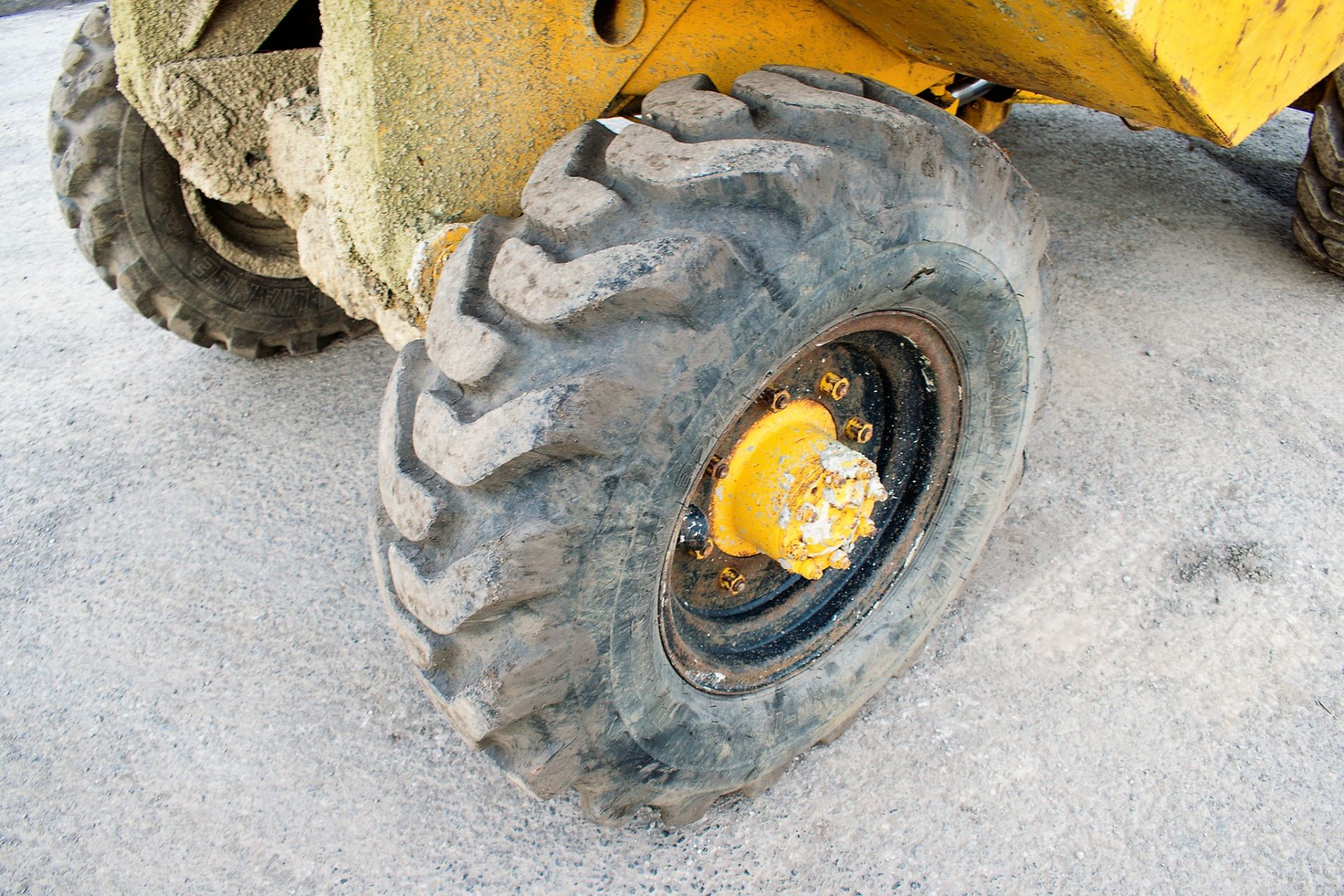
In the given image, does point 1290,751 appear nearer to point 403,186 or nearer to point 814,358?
point 814,358

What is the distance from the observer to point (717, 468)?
5.46ft

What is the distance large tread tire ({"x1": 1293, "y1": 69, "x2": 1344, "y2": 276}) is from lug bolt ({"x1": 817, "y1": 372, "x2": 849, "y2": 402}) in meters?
2.10

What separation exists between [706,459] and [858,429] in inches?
23.3

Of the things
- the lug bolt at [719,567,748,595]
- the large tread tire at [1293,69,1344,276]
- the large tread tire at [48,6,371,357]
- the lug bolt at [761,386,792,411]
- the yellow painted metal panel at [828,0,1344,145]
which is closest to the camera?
the yellow painted metal panel at [828,0,1344,145]

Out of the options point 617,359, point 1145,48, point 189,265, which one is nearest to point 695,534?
point 617,359

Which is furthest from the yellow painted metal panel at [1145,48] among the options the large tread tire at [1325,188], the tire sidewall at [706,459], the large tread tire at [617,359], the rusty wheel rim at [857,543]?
the large tread tire at [1325,188]

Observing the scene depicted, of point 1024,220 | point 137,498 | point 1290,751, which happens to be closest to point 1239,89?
point 1024,220

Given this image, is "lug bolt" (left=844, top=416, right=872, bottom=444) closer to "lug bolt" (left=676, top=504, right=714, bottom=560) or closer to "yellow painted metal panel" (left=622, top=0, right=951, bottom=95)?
"lug bolt" (left=676, top=504, right=714, bottom=560)

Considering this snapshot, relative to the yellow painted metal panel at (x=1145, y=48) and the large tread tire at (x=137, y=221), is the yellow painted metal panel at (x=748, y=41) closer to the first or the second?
the yellow painted metal panel at (x=1145, y=48)

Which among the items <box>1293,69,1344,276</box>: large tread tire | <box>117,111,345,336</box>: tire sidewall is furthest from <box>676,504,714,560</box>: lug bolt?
<box>1293,69,1344,276</box>: large tread tire

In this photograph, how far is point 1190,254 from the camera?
130 inches

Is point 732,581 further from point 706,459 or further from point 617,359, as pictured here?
point 617,359

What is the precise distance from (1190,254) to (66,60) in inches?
141

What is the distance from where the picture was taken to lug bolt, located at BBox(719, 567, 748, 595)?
1836 mm
